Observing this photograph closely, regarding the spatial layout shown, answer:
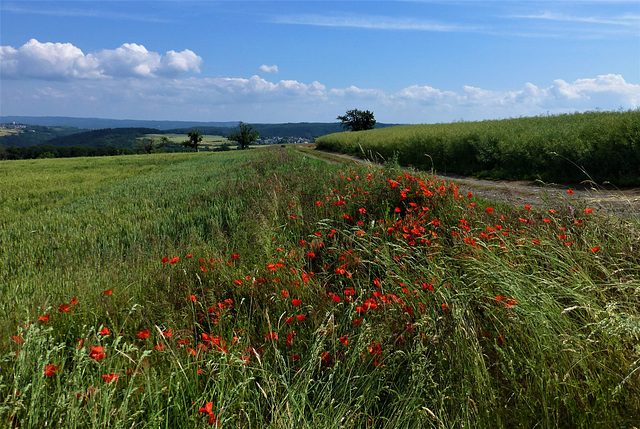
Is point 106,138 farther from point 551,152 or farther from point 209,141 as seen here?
point 551,152

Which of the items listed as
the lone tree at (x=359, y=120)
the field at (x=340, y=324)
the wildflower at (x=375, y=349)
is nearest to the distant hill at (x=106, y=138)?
the lone tree at (x=359, y=120)

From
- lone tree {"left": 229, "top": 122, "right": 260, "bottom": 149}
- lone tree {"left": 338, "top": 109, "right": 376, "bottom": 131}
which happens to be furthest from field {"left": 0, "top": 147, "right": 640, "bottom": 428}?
lone tree {"left": 229, "top": 122, "right": 260, "bottom": 149}

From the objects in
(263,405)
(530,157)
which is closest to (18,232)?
(263,405)

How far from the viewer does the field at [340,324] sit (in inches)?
81.8

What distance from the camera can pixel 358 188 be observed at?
6.53 metres

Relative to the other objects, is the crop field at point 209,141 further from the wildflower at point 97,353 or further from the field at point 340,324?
the wildflower at point 97,353

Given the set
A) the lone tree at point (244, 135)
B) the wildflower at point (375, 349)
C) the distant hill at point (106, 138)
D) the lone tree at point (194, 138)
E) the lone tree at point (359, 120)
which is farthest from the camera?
the distant hill at point (106, 138)

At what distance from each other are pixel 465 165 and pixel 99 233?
15.2 meters

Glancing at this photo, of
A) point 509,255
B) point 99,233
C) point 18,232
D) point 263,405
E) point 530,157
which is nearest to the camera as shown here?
point 263,405

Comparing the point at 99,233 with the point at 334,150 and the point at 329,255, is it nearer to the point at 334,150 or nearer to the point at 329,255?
the point at 329,255

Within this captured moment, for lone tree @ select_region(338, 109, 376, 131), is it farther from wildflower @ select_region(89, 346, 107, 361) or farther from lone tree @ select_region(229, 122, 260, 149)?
wildflower @ select_region(89, 346, 107, 361)

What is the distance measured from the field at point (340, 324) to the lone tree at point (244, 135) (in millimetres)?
92299

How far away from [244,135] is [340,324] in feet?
322

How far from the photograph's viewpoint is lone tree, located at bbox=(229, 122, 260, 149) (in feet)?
317
